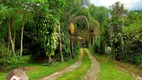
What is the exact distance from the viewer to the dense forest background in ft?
106

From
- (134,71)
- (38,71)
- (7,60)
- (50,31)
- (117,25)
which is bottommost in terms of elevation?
(134,71)

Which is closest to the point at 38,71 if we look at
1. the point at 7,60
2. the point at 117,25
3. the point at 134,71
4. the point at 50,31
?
the point at 7,60

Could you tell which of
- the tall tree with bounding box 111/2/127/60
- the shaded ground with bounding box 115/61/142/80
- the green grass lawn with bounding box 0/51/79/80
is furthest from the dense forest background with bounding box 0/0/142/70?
the shaded ground with bounding box 115/61/142/80

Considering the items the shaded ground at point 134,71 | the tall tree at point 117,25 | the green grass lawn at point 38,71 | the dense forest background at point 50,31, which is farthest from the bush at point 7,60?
the tall tree at point 117,25

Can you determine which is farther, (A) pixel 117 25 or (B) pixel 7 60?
(A) pixel 117 25

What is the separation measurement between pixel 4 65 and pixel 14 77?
2492 cm

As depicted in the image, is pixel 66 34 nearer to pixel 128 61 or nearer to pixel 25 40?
pixel 25 40

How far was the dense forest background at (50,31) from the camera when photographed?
1277 inches

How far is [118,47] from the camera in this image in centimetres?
4609

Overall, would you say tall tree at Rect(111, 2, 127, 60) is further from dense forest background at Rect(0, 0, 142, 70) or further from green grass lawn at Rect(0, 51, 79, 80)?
green grass lawn at Rect(0, 51, 79, 80)

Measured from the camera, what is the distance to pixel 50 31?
38188mm

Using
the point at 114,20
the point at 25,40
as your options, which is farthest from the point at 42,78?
the point at 114,20

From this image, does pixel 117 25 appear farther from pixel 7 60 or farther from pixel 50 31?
pixel 7 60

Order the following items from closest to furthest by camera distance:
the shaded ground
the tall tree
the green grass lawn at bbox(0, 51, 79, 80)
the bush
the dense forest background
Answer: the green grass lawn at bbox(0, 51, 79, 80) < the shaded ground < the bush < the dense forest background < the tall tree
